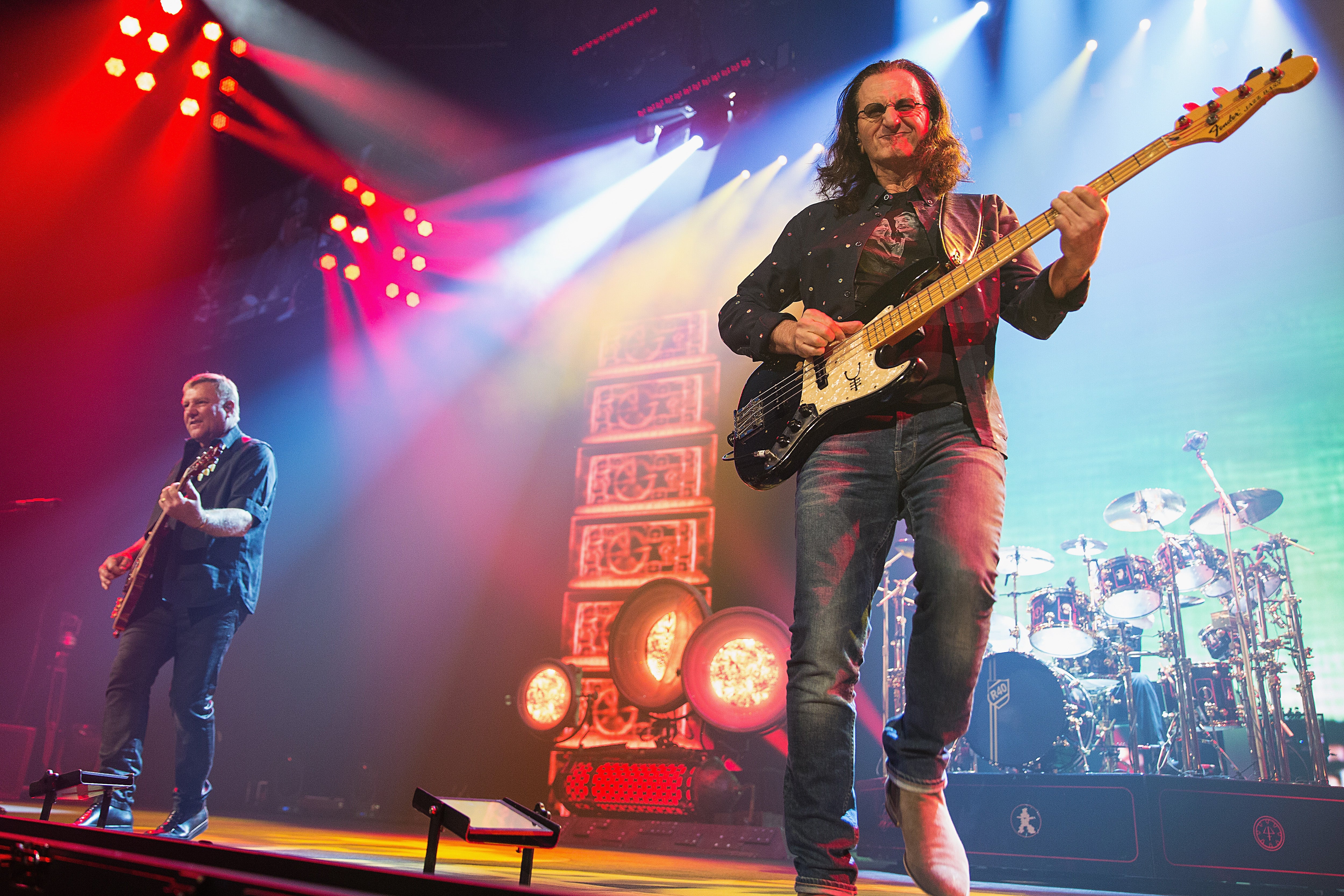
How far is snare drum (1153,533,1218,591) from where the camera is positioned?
470 cm

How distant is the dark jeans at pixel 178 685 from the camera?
3.24 meters

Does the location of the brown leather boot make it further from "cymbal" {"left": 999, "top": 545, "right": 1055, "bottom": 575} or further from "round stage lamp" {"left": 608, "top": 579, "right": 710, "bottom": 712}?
"cymbal" {"left": 999, "top": 545, "right": 1055, "bottom": 575}

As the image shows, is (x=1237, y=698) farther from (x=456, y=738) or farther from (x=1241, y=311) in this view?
(x=456, y=738)

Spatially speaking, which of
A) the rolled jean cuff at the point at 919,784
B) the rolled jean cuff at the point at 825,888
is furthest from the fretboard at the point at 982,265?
the rolled jean cuff at the point at 825,888

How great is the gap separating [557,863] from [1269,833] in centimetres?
302

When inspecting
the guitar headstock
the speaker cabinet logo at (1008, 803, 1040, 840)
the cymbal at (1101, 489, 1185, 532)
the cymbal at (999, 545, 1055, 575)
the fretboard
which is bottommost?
the speaker cabinet logo at (1008, 803, 1040, 840)

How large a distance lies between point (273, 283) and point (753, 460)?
6.86 m

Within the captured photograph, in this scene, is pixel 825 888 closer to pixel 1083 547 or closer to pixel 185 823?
pixel 185 823

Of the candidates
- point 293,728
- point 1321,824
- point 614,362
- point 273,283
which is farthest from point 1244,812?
point 273,283

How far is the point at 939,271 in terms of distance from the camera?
1.77 metres

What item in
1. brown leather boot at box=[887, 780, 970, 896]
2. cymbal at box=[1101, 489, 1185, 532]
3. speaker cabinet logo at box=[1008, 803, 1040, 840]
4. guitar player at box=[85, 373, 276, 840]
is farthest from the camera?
cymbal at box=[1101, 489, 1185, 532]

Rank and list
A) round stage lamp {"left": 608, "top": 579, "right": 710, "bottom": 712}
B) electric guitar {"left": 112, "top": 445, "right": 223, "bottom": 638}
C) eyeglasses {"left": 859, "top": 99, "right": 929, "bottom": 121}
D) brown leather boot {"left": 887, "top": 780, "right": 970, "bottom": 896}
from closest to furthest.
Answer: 1. brown leather boot {"left": 887, "top": 780, "right": 970, "bottom": 896}
2. eyeglasses {"left": 859, "top": 99, "right": 929, "bottom": 121}
3. electric guitar {"left": 112, "top": 445, "right": 223, "bottom": 638}
4. round stage lamp {"left": 608, "top": 579, "right": 710, "bottom": 712}

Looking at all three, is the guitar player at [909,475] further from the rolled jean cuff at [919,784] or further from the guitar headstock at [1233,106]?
the guitar headstock at [1233,106]

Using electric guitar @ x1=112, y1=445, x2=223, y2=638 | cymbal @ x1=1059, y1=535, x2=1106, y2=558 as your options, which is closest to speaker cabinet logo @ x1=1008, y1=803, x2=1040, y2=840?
cymbal @ x1=1059, y1=535, x2=1106, y2=558
